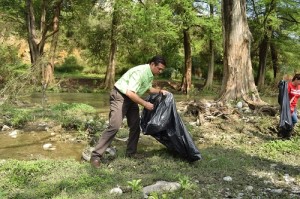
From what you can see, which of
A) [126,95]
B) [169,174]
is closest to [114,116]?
[126,95]

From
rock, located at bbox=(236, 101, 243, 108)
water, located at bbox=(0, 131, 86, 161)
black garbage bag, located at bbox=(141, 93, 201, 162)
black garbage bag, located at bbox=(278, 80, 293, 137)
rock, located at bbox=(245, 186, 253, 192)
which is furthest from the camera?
rock, located at bbox=(236, 101, 243, 108)

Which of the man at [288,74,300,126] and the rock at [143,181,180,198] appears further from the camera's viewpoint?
the man at [288,74,300,126]

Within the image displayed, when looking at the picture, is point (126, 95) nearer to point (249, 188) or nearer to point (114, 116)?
point (114, 116)

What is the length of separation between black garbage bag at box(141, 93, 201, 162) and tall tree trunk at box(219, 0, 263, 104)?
566 cm

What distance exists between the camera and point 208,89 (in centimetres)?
2578

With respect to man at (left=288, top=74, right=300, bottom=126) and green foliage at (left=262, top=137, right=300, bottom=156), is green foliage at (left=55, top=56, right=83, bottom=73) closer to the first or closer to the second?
man at (left=288, top=74, right=300, bottom=126)

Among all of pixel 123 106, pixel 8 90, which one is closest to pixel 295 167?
pixel 123 106

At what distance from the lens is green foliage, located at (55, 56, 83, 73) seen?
34656 millimetres

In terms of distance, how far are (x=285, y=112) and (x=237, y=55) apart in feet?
12.9

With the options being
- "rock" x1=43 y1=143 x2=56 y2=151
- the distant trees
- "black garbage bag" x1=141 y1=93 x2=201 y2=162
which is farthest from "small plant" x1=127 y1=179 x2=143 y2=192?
the distant trees

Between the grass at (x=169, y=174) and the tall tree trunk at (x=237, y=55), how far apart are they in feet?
13.4

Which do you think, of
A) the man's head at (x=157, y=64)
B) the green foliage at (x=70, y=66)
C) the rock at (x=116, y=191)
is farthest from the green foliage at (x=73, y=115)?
the green foliage at (x=70, y=66)

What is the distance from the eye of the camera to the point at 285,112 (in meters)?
7.29

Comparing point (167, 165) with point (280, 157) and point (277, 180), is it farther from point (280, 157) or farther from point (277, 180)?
point (280, 157)
